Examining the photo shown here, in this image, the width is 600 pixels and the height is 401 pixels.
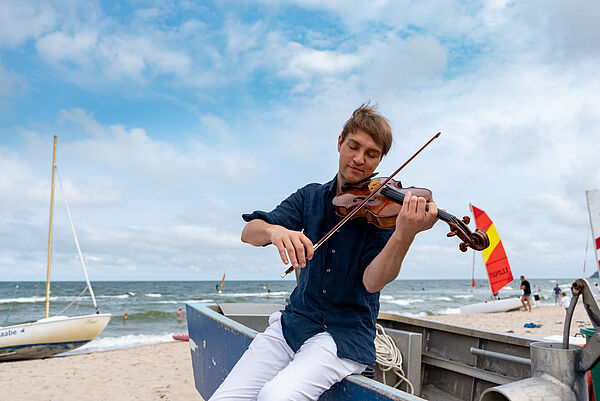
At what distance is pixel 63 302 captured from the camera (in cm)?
2933

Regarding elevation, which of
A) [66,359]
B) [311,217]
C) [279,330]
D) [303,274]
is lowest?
[66,359]

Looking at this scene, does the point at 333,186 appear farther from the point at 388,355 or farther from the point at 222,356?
the point at 222,356

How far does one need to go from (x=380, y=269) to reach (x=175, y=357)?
28.3 feet

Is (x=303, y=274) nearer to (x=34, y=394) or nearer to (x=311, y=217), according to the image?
(x=311, y=217)

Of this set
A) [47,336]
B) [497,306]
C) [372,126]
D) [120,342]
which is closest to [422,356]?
[372,126]

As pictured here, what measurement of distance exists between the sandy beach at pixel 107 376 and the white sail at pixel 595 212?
6.91 metres

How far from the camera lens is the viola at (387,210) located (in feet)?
5.24

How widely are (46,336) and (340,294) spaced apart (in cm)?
1012

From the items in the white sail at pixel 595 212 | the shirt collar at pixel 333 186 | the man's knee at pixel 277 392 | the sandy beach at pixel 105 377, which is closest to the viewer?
the man's knee at pixel 277 392

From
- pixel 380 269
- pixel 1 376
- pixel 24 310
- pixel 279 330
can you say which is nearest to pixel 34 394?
pixel 1 376

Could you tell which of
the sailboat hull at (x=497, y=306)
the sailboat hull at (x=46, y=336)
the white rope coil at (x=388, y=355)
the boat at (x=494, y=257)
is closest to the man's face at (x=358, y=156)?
the white rope coil at (x=388, y=355)

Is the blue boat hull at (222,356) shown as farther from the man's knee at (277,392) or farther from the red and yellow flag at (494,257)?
the red and yellow flag at (494,257)

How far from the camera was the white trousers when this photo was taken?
53.9 inches

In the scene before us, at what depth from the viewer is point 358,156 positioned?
1.65 metres
